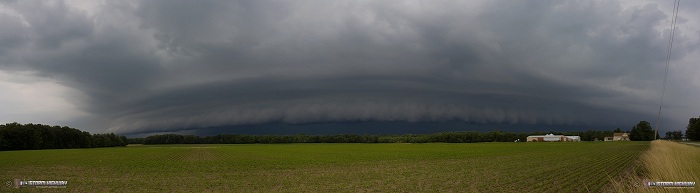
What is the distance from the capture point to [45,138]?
431 feet

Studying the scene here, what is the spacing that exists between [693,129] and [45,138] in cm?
20919

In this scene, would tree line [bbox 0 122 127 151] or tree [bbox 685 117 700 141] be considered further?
tree [bbox 685 117 700 141]

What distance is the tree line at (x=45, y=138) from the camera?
117 metres

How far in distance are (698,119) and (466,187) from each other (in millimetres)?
160174

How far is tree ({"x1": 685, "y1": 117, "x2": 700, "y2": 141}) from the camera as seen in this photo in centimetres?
→ 14062

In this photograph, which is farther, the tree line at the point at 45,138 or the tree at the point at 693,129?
the tree at the point at 693,129

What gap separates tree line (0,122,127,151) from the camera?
384ft

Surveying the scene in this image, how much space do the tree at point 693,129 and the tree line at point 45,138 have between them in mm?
204316

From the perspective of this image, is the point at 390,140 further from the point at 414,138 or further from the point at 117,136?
the point at 117,136

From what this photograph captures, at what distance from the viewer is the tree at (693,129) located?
461ft

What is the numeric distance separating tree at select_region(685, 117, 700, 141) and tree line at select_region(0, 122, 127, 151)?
204 m

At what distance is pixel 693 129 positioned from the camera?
144375 mm

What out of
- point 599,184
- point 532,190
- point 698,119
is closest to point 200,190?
point 532,190

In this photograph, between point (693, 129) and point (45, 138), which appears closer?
point (45, 138)
